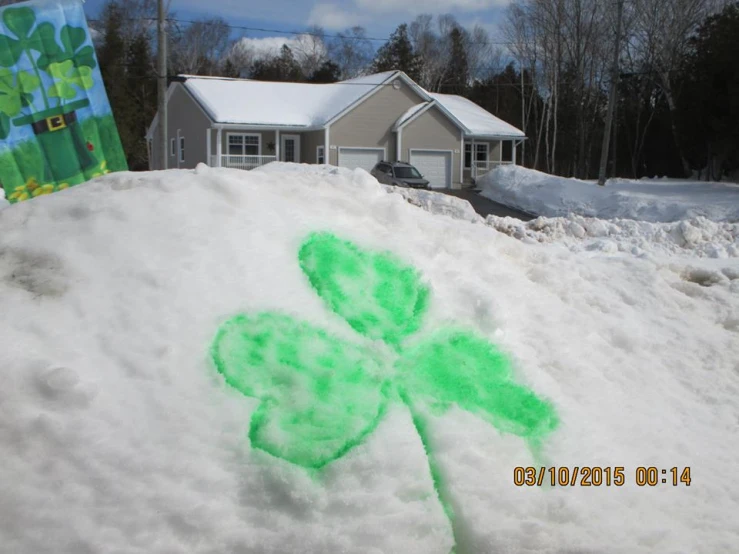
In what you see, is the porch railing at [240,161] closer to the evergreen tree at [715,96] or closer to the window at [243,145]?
the window at [243,145]

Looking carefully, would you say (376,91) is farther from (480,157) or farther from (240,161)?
(240,161)

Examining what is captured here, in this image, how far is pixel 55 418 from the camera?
3021 millimetres

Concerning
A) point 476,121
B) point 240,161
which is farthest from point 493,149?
point 240,161

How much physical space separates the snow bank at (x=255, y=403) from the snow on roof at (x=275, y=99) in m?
25.7

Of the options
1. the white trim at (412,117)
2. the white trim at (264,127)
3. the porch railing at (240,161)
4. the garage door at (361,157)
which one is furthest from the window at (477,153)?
the porch railing at (240,161)

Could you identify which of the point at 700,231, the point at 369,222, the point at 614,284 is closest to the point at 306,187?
the point at 369,222

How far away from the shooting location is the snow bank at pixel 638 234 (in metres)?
8.30

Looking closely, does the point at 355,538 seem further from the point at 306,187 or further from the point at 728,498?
the point at 306,187

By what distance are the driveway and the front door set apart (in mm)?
6553

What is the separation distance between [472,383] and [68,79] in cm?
684

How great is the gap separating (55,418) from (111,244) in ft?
3.61

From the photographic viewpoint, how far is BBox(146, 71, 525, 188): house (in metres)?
30.3

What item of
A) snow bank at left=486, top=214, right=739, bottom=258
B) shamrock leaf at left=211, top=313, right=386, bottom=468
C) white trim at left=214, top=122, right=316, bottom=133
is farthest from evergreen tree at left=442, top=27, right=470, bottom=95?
shamrock leaf at left=211, top=313, right=386, bottom=468

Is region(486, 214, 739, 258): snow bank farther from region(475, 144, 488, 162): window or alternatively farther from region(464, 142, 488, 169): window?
region(475, 144, 488, 162): window
